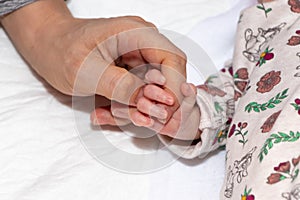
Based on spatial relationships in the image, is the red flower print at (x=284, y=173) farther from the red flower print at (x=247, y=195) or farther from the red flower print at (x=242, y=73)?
the red flower print at (x=242, y=73)

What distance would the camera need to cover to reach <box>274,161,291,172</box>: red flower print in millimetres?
648

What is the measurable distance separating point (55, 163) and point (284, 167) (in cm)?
31

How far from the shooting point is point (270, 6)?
0.86 metres

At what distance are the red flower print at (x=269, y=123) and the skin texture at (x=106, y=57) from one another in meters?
0.12

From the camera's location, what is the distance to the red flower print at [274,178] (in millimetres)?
646

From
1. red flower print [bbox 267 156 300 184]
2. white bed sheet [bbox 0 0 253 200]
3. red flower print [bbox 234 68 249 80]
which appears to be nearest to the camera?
red flower print [bbox 267 156 300 184]

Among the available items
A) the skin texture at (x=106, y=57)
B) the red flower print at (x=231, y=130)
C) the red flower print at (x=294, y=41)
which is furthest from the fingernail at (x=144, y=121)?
the red flower print at (x=294, y=41)

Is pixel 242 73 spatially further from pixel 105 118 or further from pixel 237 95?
pixel 105 118

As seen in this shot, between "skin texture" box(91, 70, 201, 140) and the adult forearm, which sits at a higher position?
the adult forearm

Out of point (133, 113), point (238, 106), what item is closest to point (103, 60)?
point (133, 113)

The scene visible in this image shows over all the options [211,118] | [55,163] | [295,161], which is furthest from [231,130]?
[55,163]

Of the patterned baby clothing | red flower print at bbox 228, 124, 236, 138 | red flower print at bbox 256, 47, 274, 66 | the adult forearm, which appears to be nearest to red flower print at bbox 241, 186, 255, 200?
the patterned baby clothing

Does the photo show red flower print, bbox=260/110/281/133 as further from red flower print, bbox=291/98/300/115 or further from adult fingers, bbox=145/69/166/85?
adult fingers, bbox=145/69/166/85

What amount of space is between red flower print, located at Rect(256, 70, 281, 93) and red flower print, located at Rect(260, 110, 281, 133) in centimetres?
5
